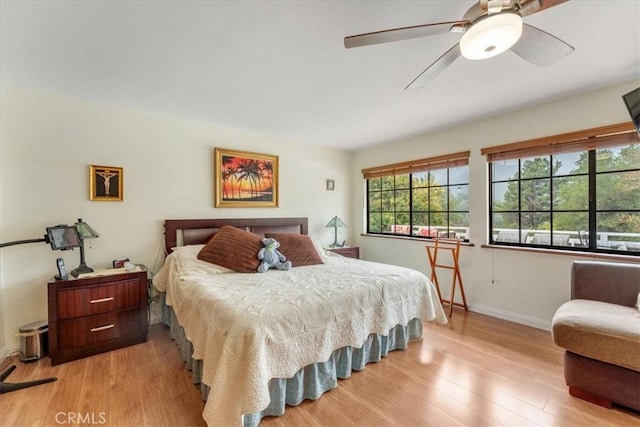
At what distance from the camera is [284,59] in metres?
1.99

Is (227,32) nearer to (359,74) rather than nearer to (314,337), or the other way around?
(359,74)

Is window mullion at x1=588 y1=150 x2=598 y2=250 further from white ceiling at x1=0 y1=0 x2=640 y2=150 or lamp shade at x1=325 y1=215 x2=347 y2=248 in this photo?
lamp shade at x1=325 y1=215 x2=347 y2=248

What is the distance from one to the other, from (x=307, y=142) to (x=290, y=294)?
2.92m

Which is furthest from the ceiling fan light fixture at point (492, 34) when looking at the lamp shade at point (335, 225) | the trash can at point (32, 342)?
the trash can at point (32, 342)

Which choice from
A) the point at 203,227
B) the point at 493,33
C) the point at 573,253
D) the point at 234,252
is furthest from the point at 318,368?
the point at 573,253

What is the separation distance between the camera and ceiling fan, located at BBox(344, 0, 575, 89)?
47.3 inches

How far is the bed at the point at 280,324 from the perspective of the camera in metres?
1.47

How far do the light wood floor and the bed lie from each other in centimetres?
14

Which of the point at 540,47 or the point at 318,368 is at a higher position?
the point at 540,47

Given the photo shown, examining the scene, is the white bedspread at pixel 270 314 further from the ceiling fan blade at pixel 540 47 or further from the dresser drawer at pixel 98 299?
the ceiling fan blade at pixel 540 47

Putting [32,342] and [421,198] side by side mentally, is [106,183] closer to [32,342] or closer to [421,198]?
[32,342]

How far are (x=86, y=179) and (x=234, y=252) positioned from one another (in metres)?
1.61

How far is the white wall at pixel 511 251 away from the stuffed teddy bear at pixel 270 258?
2.10 meters

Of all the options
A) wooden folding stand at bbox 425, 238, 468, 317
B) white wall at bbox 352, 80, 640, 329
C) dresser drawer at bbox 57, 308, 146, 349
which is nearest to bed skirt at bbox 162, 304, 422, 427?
dresser drawer at bbox 57, 308, 146, 349
